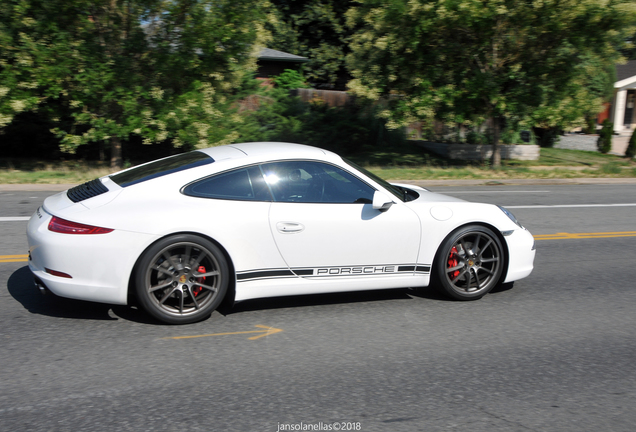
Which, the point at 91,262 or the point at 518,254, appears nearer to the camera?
the point at 91,262

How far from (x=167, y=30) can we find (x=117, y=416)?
1494 centimetres

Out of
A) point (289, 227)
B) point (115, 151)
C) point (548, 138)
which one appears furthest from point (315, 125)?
point (289, 227)

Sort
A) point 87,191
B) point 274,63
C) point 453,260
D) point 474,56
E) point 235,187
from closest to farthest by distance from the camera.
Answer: point 235,187
point 87,191
point 453,260
point 474,56
point 274,63

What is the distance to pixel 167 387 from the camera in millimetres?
3762

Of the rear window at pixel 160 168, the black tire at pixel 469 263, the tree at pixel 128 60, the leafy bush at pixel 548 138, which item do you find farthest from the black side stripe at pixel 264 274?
the leafy bush at pixel 548 138

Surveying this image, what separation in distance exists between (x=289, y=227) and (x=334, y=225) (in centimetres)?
40

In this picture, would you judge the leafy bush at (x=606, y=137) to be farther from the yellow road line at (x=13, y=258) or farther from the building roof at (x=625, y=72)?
the yellow road line at (x=13, y=258)

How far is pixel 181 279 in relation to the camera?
15.4 ft

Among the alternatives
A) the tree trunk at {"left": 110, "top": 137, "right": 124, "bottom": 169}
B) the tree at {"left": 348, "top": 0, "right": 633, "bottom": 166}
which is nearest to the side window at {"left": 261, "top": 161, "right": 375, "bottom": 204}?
the tree trunk at {"left": 110, "top": 137, "right": 124, "bottom": 169}

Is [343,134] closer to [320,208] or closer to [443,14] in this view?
[443,14]

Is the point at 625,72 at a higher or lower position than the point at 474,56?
higher

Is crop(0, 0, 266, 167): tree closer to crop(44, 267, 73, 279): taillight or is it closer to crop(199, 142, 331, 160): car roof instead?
crop(199, 142, 331, 160): car roof

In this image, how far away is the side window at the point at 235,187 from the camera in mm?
4910

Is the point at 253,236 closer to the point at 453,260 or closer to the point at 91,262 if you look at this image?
the point at 91,262
